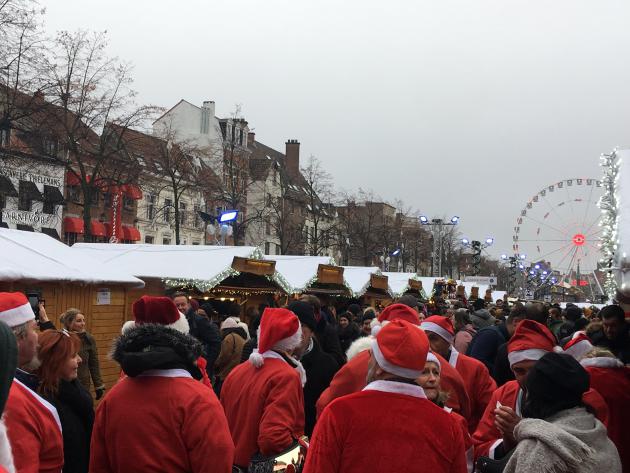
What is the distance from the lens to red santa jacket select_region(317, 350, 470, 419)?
4777 millimetres

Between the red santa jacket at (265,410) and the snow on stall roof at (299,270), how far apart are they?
14900 millimetres

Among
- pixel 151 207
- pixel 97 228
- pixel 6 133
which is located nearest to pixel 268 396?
pixel 6 133

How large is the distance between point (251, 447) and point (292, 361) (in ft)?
2.19

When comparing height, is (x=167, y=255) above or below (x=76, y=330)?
above

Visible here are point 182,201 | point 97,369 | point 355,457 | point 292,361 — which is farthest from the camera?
point 182,201

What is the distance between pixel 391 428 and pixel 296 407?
172 centimetres

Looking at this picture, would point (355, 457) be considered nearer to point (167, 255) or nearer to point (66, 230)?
point (167, 255)

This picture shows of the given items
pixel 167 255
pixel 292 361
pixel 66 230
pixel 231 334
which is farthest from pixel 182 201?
pixel 292 361

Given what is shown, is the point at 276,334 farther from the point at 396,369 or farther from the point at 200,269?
the point at 200,269

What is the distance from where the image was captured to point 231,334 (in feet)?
33.9

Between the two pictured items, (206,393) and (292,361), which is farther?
(292,361)

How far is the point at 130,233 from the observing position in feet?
160

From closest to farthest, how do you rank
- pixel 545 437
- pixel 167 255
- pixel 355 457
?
1. pixel 545 437
2. pixel 355 457
3. pixel 167 255

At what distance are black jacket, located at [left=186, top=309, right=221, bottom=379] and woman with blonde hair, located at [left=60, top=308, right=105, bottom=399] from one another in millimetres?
1283
